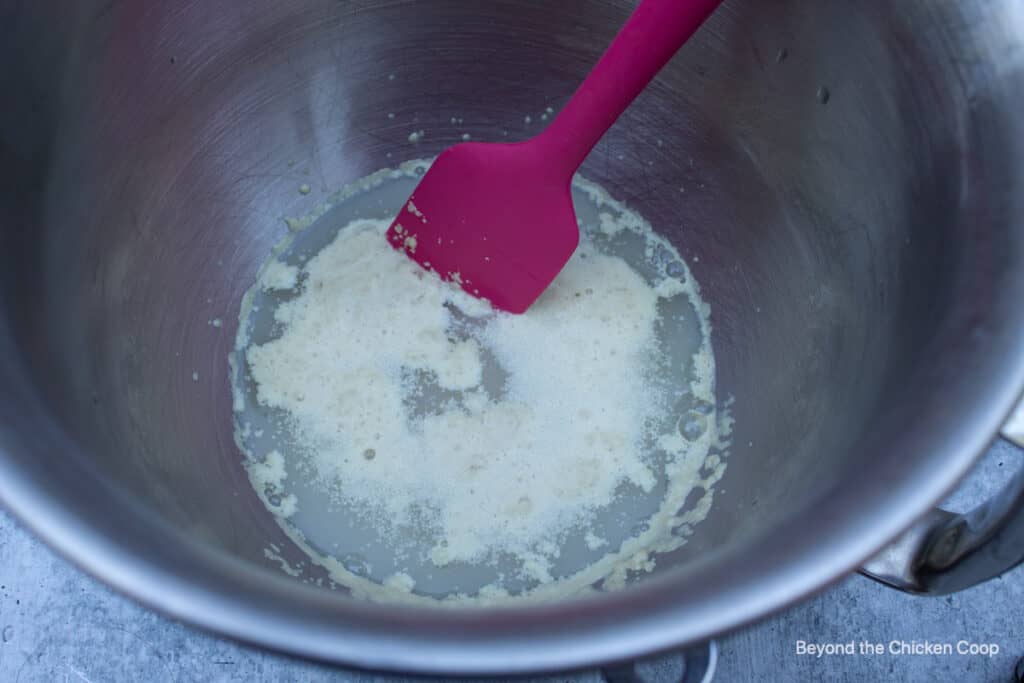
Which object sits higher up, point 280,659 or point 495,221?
point 495,221

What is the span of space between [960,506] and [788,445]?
0.31 meters

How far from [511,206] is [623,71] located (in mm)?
200

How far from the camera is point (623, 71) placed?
86 centimetres

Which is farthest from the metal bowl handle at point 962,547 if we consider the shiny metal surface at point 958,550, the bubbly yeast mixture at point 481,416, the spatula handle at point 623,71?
the spatula handle at point 623,71

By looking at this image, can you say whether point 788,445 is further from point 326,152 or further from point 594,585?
point 326,152

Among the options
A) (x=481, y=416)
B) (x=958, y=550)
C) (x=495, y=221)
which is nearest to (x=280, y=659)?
(x=481, y=416)

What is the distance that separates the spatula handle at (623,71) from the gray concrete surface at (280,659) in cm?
55

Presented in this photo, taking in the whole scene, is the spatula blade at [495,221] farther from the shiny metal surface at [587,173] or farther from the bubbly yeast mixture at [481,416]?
the shiny metal surface at [587,173]

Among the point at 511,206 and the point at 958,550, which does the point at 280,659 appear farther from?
the point at 958,550

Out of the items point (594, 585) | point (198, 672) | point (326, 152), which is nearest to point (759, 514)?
point (594, 585)

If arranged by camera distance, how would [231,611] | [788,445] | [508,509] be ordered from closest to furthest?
[231,611]
[788,445]
[508,509]

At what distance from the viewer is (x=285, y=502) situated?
0.92 m

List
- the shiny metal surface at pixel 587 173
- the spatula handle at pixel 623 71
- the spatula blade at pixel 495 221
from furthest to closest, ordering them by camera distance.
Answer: the spatula blade at pixel 495 221, the spatula handle at pixel 623 71, the shiny metal surface at pixel 587 173

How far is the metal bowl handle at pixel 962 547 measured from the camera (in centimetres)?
64
